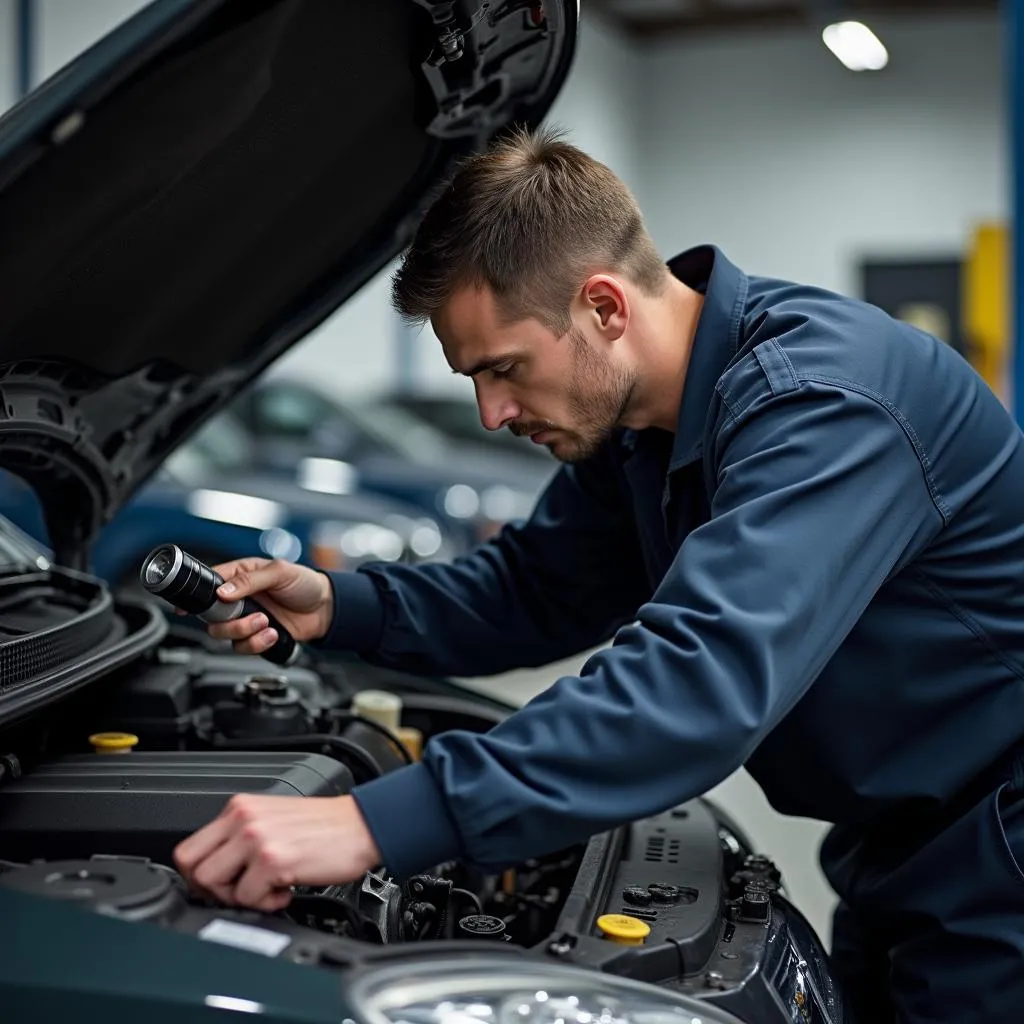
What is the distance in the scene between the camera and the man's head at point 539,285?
1.64 metres

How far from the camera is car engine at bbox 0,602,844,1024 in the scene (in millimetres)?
1377

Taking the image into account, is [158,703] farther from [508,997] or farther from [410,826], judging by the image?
[508,997]

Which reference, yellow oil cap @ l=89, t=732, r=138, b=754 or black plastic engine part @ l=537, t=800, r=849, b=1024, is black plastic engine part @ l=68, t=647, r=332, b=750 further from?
black plastic engine part @ l=537, t=800, r=849, b=1024

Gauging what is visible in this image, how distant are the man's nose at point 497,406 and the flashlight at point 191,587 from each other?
0.45 metres

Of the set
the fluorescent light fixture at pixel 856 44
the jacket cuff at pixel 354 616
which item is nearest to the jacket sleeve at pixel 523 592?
the jacket cuff at pixel 354 616

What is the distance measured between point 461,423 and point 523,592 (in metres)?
6.85

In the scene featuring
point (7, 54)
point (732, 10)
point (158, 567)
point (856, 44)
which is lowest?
point (158, 567)

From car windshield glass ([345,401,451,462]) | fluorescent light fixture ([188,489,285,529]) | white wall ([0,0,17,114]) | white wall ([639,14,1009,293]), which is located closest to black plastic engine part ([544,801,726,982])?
fluorescent light fixture ([188,489,285,529])

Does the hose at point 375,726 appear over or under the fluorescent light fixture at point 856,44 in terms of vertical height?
under

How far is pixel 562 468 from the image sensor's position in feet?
7.30

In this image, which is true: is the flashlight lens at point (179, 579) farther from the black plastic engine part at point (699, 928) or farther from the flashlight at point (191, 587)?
the black plastic engine part at point (699, 928)

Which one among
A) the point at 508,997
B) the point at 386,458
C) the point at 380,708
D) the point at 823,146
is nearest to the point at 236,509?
the point at 386,458

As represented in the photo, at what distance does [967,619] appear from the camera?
5.42 feet

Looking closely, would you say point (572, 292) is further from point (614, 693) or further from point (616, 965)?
point (616, 965)
